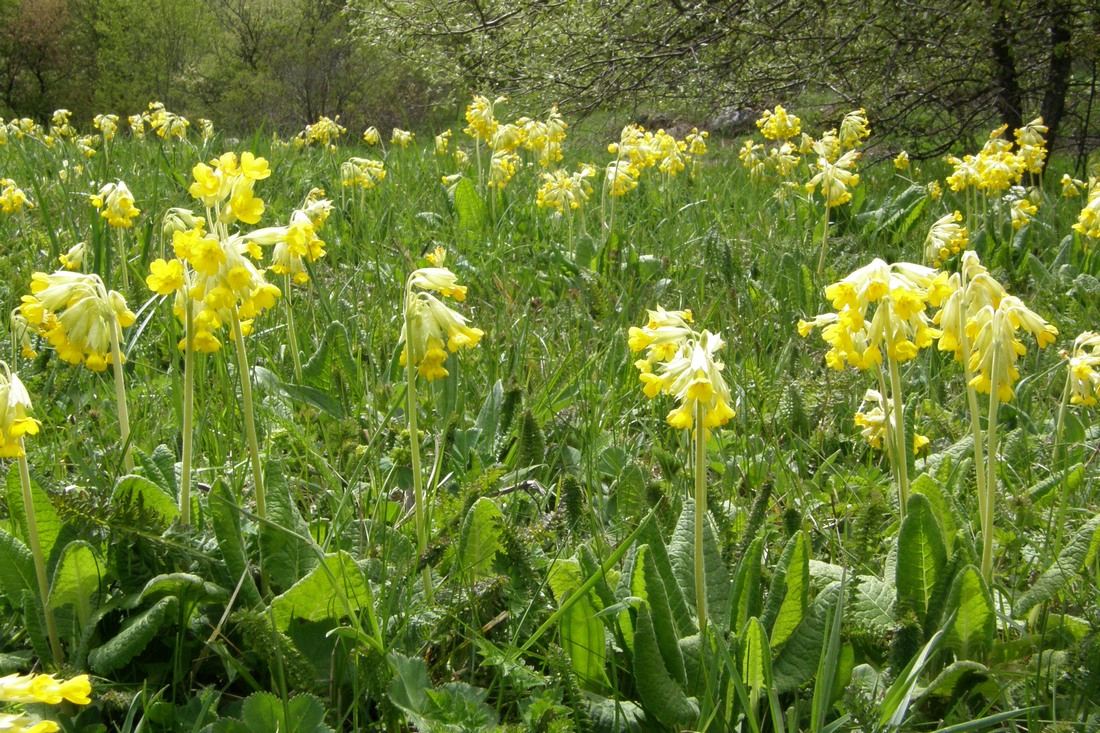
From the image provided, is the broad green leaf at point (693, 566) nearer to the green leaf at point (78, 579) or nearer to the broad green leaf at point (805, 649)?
the broad green leaf at point (805, 649)

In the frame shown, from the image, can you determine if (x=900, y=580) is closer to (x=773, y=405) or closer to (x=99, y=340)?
(x=773, y=405)

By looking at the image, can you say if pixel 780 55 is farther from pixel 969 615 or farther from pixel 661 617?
pixel 661 617

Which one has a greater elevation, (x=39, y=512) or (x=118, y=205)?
(x=118, y=205)

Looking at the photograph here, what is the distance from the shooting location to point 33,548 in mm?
1573

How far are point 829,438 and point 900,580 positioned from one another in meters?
1.13

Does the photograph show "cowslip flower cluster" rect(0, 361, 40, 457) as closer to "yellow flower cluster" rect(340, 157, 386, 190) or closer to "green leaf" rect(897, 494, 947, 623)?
"green leaf" rect(897, 494, 947, 623)

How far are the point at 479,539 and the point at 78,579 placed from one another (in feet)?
2.21

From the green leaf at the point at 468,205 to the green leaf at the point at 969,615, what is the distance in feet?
13.3

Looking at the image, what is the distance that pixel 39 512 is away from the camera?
1720mm

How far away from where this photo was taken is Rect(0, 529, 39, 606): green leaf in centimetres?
165

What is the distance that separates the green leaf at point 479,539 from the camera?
1.79 m

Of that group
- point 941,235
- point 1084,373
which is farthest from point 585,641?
point 941,235

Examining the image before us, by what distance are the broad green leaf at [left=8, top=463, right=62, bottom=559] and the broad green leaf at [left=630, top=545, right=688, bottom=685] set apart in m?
1.00

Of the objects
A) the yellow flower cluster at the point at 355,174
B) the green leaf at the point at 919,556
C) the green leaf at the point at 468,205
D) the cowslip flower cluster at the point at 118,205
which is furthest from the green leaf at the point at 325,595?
the green leaf at the point at 468,205
